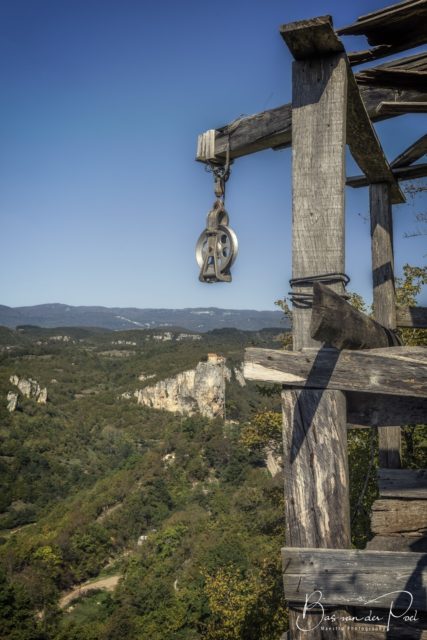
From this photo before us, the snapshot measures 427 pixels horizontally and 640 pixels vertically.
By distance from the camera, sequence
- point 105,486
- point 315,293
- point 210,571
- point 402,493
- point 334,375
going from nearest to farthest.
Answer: point 315,293
point 334,375
point 402,493
point 210,571
point 105,486

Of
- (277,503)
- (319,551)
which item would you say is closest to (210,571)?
(277,503)

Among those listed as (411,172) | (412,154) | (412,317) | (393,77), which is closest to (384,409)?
(393,77)

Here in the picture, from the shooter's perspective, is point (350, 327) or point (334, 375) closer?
point (350, 327)

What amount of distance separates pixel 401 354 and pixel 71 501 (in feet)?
189

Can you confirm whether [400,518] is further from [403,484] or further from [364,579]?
[364,579]

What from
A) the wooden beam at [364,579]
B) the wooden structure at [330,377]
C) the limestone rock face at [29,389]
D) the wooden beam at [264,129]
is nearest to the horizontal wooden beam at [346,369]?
the wooden structure at [330,377]

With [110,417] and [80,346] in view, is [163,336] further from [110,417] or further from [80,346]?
[110,417]

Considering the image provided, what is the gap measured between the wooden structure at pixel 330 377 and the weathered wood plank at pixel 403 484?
1.09m

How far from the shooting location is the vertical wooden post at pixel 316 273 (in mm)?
1919

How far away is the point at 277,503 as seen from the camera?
12.4 meters

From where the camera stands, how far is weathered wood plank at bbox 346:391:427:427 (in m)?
2.06

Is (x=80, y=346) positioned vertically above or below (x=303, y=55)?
below

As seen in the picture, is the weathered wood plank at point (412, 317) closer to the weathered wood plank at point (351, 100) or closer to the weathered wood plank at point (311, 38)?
the weathered wood plank at point (351, 100)

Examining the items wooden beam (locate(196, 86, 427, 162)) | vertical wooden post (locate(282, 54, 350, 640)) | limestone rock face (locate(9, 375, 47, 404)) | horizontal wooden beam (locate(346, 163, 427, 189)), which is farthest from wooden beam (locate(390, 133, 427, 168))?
limestone rock face (locate(9, 375, 47, 404))
